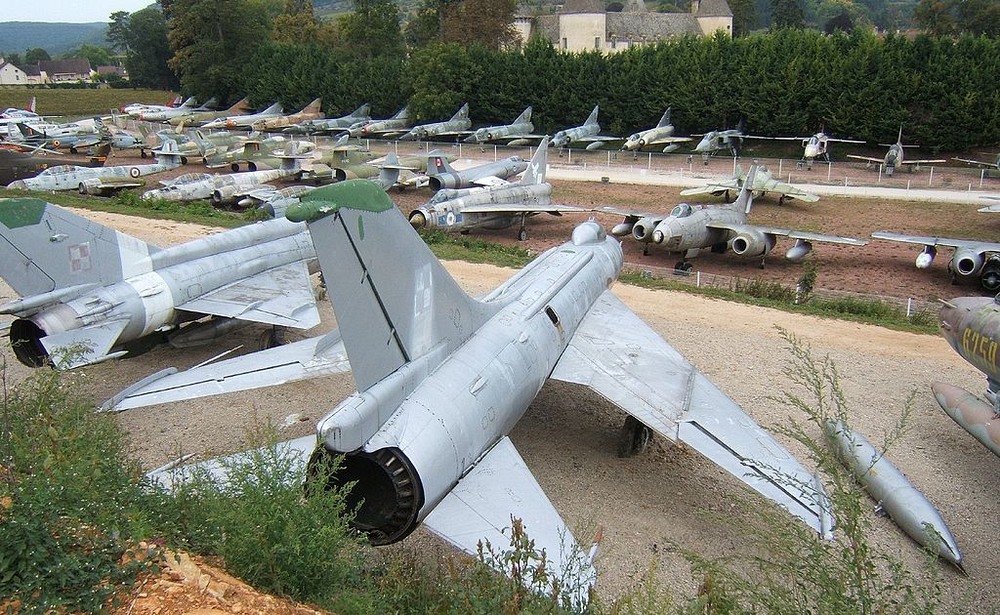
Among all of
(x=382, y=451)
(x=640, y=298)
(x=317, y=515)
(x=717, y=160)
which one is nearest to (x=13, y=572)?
(x=317, y=515)

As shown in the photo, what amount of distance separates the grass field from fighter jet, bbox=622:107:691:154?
200 feet

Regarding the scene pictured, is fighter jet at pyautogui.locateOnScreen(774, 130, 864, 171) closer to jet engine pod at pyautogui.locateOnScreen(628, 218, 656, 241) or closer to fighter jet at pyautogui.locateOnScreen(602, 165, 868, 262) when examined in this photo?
fighter jet at pyautogui.locateOnScreen(602, 165, 868, 262)

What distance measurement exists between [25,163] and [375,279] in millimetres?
47776

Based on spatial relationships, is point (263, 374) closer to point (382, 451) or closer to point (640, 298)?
point (382, 451)

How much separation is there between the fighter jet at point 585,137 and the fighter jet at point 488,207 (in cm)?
1960

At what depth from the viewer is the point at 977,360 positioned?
37.7ft

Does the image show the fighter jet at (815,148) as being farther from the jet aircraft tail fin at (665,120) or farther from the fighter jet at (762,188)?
the fighter jet at (762,188)

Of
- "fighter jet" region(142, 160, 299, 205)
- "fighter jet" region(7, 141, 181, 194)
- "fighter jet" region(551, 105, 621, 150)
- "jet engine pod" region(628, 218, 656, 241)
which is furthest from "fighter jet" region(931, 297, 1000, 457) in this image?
"fighter jet" region(551, 105, 621, 150)

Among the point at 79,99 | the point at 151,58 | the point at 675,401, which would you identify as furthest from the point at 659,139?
the point at 151,58

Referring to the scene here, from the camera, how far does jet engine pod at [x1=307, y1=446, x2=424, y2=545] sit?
6.91 meters

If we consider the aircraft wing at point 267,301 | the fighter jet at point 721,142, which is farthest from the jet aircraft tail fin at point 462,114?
the aircraft wing at point 267,301

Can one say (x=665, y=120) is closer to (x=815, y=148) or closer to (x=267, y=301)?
(x=815, y=148)

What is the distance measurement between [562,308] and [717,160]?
125ft

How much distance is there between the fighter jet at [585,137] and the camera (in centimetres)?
4944
